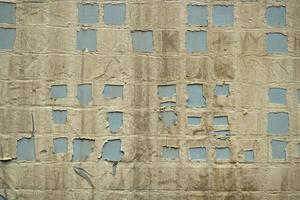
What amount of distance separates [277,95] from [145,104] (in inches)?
47.9

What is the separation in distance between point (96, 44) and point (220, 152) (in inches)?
59.0

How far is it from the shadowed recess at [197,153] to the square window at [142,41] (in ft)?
3.23

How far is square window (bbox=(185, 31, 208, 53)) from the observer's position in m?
4.85

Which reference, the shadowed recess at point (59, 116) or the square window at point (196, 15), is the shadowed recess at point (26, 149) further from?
the square window at point (196, 15)

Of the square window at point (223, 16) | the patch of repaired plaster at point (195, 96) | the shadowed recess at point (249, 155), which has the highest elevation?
the square window at point (223, 16)

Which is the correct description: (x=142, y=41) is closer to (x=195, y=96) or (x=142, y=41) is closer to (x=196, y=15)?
(x=196, y=15)

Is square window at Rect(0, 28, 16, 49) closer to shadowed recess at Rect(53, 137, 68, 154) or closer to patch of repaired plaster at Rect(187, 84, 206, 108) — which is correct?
shadowed recess at Rect(53, 137, 68, 154)

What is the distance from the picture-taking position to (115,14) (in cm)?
486

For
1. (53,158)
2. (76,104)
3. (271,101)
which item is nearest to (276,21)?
(271,101)

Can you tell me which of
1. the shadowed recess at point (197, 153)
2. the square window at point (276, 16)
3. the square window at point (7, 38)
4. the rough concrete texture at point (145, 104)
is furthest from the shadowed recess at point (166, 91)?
the square window at point (7, 38)

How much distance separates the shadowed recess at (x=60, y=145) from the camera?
4.77 m

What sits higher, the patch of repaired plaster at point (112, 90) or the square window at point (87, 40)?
the square window at point (87, 40)

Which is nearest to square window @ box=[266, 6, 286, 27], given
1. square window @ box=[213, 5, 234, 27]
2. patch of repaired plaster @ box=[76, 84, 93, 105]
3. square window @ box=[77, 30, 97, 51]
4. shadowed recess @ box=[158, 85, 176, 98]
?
square window @ box=[213, 5, 234, 27]

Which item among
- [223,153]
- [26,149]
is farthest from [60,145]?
[223,153]
